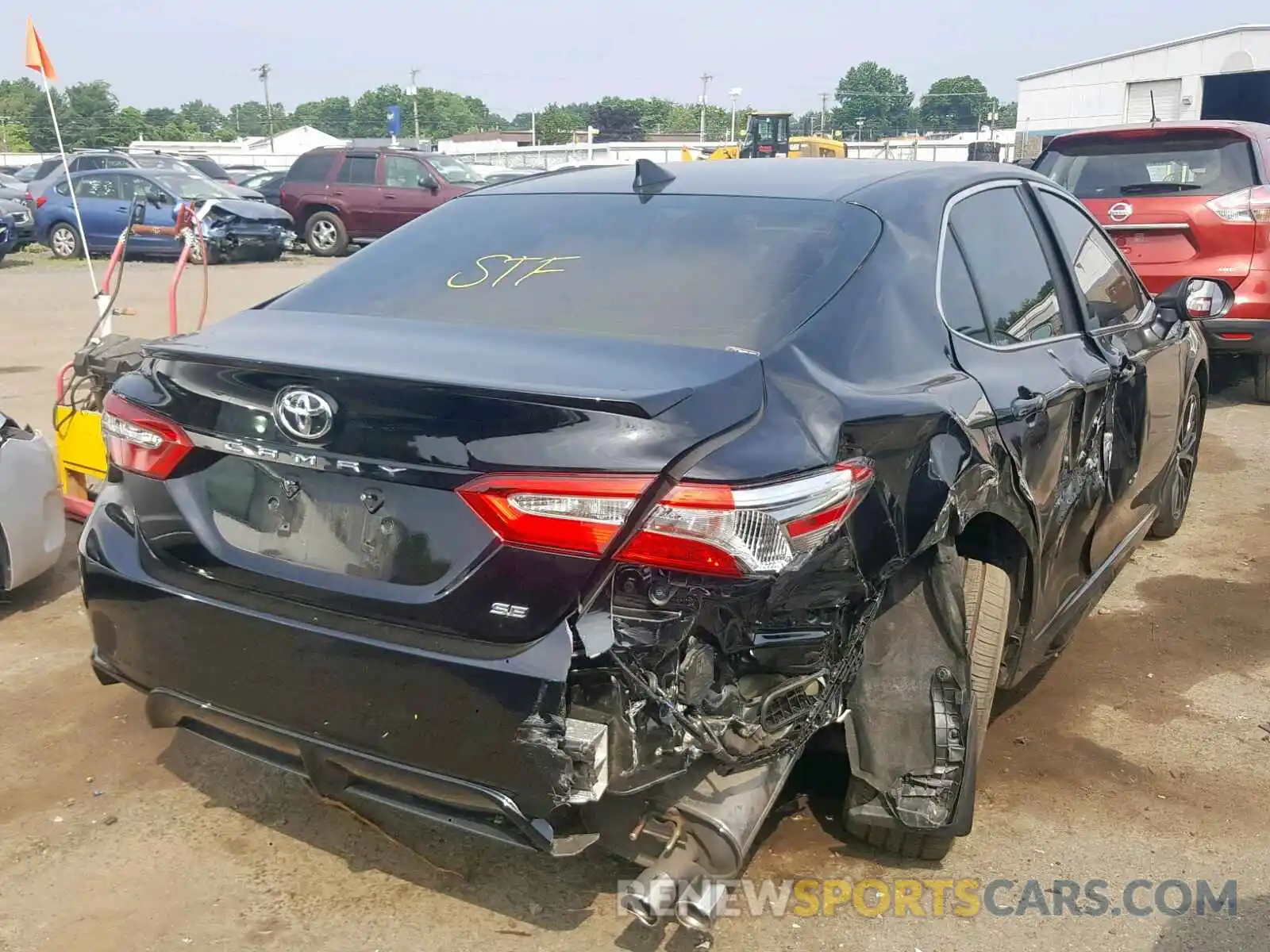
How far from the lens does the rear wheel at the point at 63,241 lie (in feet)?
64.6

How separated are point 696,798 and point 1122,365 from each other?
2.32m

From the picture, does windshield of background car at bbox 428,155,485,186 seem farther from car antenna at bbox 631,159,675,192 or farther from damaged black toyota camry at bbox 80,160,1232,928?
damaged black toyota camry at bbox 80,160,1232,928

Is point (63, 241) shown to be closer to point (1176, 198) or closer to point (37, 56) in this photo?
point (37, 56)

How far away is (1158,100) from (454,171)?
2661cm

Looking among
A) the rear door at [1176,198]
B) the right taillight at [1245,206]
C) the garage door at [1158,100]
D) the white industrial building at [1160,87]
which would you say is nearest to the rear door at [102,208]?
the rear door at [1176,198]

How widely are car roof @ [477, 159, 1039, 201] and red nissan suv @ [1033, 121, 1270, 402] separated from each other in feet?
14.9

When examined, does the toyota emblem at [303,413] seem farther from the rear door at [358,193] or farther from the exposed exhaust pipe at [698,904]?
the rear door at [358,193]

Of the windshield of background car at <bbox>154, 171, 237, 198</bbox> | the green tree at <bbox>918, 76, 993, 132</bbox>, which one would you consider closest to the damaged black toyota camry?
the windshield of background car at <bbox>154, 171, 237, 198</bbox>

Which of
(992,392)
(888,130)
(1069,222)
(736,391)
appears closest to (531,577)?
(736,391)

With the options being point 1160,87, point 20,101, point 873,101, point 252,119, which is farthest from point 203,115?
point 1160,87

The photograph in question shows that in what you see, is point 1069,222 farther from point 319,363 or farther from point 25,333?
point 25,333

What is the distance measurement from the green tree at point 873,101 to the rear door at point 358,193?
312ft

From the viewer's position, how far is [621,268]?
9.95 feet

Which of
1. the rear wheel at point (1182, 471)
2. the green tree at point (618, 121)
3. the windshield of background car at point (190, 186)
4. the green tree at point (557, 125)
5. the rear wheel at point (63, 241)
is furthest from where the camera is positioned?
the green tree at point (618, 121)
